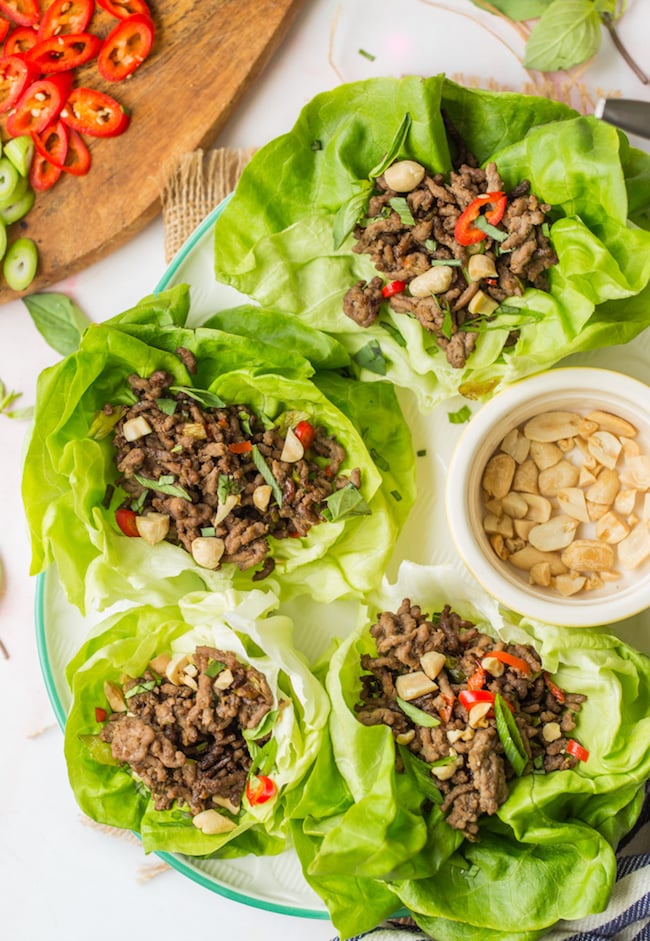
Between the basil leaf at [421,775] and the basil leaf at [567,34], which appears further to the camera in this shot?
the basil leaf at [567,34]

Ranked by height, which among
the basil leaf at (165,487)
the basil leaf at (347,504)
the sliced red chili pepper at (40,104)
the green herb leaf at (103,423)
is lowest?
the basil leaf at (347,504)

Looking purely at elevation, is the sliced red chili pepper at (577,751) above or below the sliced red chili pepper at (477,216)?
below

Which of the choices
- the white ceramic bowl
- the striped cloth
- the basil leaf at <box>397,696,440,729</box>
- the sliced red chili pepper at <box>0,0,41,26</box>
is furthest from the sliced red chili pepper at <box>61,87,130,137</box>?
the striped cloth

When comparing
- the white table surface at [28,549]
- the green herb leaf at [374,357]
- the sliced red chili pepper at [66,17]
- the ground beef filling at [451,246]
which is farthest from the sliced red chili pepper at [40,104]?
the green herb leaf at [374,357]

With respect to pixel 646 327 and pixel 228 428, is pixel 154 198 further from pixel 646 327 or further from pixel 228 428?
pixel 646 327

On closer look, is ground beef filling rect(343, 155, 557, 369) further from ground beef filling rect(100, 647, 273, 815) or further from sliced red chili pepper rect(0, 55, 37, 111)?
sliced red chili pepper rect(0, 55, 37, 111)

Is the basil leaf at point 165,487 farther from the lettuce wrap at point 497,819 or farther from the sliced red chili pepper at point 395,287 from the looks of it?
the sliced red chili pepper at point 395,287
